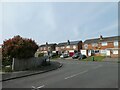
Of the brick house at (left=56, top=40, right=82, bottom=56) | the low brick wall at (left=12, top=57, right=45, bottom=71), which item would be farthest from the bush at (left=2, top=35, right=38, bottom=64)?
the brick house at (left=56, top=40, right=82, bottom=56)

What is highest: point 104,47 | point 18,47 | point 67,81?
point 18,47

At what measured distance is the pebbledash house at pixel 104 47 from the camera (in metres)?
56.5

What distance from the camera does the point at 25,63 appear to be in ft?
74.0

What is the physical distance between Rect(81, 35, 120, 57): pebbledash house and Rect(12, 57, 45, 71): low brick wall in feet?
122

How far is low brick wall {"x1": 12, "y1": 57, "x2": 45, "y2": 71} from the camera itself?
2119 centimetres

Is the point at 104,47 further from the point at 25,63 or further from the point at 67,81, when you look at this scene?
the point at 67,81

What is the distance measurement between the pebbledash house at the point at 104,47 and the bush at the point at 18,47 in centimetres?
3909

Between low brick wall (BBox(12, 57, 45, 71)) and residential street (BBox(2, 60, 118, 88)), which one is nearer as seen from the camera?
residential street (BBox(2, 60, 118, 88))

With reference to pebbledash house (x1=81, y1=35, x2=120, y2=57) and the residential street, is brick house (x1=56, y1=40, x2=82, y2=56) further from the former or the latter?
the residential street

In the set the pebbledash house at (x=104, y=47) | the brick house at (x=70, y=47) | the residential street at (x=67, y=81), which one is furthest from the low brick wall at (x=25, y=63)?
the brick house at (x=70, y=47)

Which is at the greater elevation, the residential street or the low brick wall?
the low brick wall

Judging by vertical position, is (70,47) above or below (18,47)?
below

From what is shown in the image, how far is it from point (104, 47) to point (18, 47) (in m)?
44.2

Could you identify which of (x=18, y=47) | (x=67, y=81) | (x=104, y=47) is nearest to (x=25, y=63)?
(x=18, y=47)
